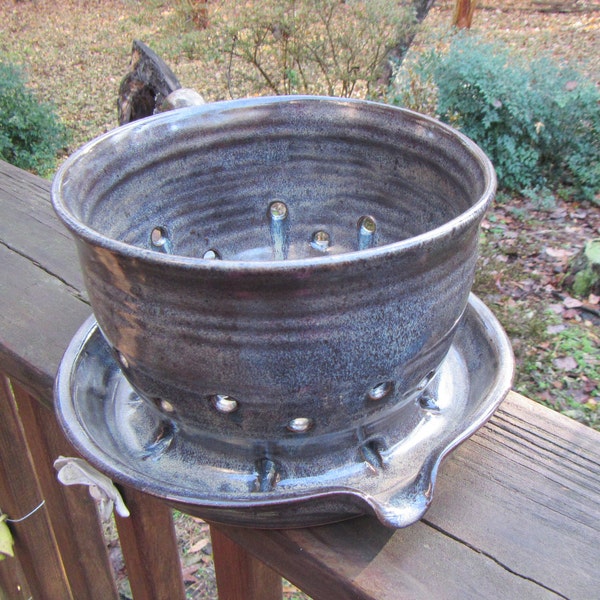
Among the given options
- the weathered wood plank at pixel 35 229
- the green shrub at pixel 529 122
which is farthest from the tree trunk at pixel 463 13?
the weathered wood plank at pixel 35 229

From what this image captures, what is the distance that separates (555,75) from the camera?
4316 mm

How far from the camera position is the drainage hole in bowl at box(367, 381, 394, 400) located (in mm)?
654

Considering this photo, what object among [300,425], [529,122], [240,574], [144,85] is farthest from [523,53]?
[300,425]

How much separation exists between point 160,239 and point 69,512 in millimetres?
732

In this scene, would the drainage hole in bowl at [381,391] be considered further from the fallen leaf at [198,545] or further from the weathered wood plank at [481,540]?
the fallen leaf at [198,545]

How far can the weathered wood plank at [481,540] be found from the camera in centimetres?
67

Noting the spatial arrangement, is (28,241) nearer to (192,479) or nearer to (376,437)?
(192,479)

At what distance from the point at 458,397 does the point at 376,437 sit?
149 mm

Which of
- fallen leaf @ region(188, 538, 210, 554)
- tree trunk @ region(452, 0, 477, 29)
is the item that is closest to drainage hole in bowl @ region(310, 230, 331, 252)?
fallen leaf @ region(188, 538, 210, 554)

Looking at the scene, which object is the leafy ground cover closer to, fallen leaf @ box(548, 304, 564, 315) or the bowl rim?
fallen leaf @ box(548, 304, 564, 315)

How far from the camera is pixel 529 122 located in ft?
13.0

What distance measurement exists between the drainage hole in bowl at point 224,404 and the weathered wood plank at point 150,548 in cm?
48

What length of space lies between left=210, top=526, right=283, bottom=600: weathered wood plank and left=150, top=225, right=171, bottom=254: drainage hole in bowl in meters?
0.42

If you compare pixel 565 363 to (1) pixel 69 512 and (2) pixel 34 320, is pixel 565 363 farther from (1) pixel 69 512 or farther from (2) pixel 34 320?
(2) pixel 34 320
